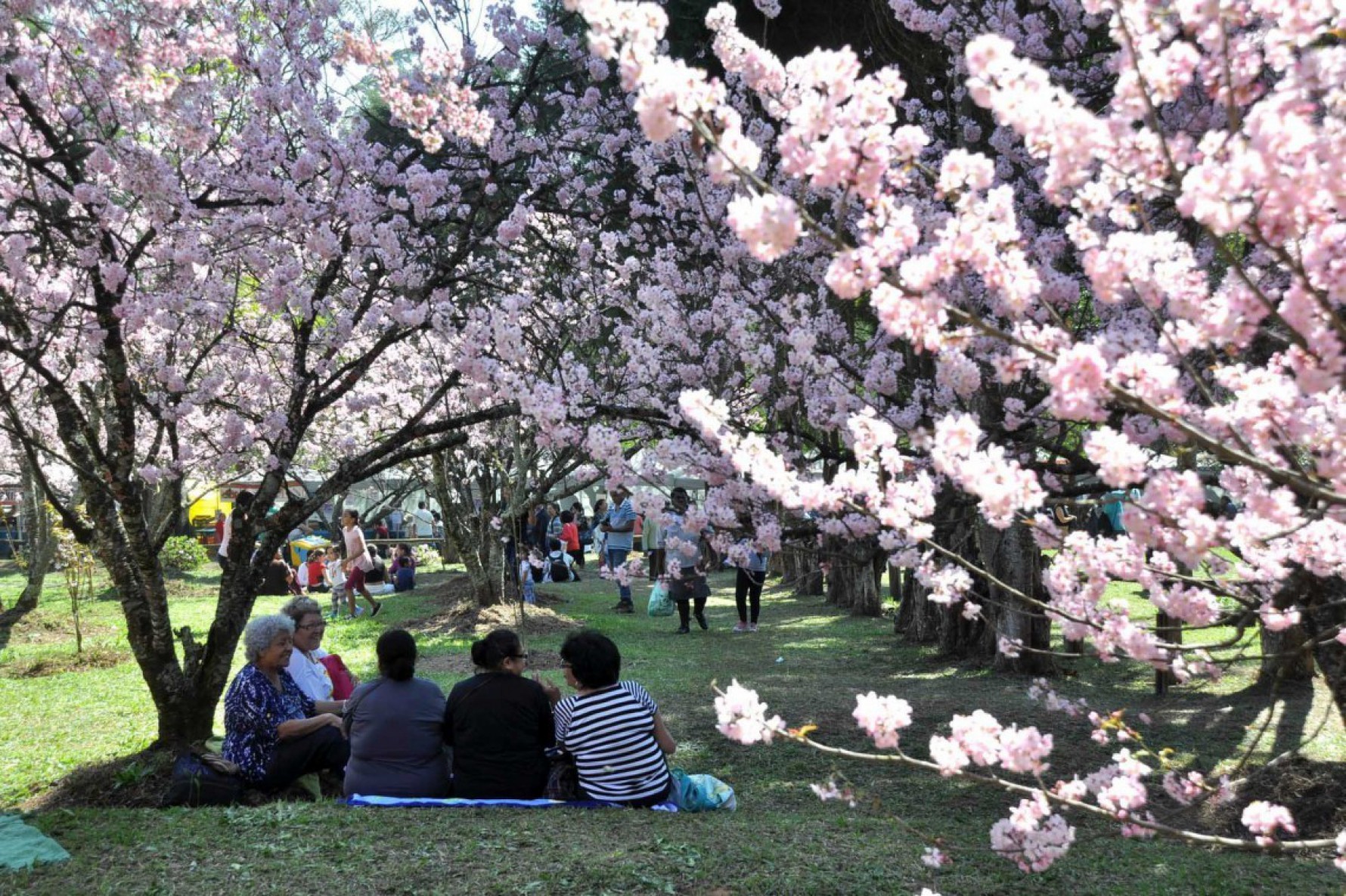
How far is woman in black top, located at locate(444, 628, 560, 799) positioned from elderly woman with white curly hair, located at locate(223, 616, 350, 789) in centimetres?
86

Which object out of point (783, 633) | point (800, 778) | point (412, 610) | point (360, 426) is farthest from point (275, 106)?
point (360, 426)

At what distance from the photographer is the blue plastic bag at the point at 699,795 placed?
5.79 meters

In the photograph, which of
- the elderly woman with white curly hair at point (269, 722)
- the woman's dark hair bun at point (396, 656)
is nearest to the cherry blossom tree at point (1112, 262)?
the woman's dark hair bun at point (396, 656)

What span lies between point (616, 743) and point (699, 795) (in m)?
0.61

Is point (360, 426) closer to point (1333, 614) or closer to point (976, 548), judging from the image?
point (976, 548)

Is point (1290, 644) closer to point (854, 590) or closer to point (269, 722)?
point (269, 722)

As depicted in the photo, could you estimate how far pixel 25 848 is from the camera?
4887 mm

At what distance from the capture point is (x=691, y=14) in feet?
29.0

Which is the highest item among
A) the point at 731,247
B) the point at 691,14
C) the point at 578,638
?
the point at 691,14

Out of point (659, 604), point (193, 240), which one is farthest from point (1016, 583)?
point (193, 240)

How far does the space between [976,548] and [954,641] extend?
106 cm

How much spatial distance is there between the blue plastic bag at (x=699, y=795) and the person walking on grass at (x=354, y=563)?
11.7 m

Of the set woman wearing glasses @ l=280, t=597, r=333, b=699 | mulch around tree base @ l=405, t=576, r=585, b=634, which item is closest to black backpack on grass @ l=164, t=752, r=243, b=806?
woman wearing glasses @ l=280, t=597, r=333, b=699

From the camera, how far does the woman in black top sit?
224 inches
